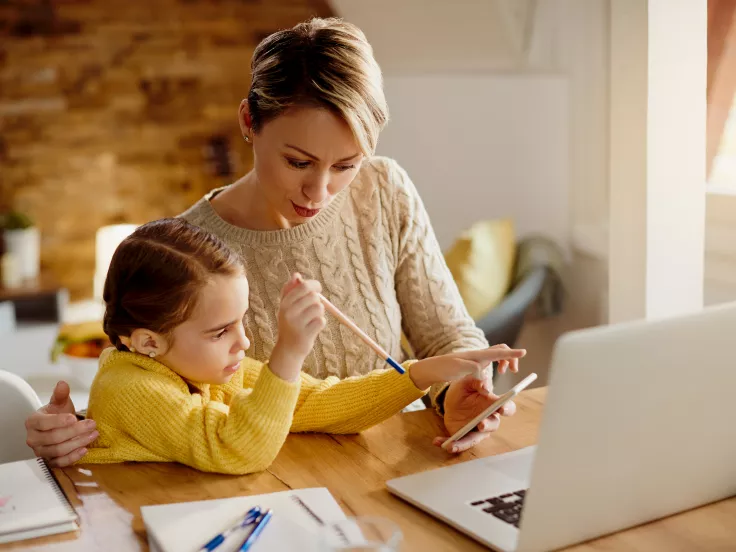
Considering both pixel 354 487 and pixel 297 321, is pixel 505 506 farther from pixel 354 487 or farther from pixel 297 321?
pixel 297 321

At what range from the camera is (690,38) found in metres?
2.27

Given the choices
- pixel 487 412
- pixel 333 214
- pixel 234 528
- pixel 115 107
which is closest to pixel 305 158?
pixel 333 214

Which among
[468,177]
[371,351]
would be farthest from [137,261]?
[468,177]

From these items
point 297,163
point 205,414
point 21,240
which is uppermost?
point 297,163

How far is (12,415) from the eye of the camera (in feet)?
4.71

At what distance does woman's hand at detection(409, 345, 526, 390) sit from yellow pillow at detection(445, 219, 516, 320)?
1602mm

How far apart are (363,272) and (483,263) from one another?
4.62ft

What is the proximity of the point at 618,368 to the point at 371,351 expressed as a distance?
0.83 m

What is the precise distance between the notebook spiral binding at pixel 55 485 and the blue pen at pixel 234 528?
0.19 metres

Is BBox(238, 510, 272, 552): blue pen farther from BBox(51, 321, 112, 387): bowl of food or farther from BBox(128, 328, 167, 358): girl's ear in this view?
BBox(51, 321, 112, 387): bowl of food

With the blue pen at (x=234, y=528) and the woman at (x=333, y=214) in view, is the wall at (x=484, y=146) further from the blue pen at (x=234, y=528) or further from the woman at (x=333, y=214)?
the blue pen at (x=234, y=528)

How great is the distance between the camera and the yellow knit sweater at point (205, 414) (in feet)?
3.84

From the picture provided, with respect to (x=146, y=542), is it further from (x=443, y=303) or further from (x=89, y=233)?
(x=89, y=233)

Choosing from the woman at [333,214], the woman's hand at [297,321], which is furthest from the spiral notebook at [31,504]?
the woman at [333,214]
